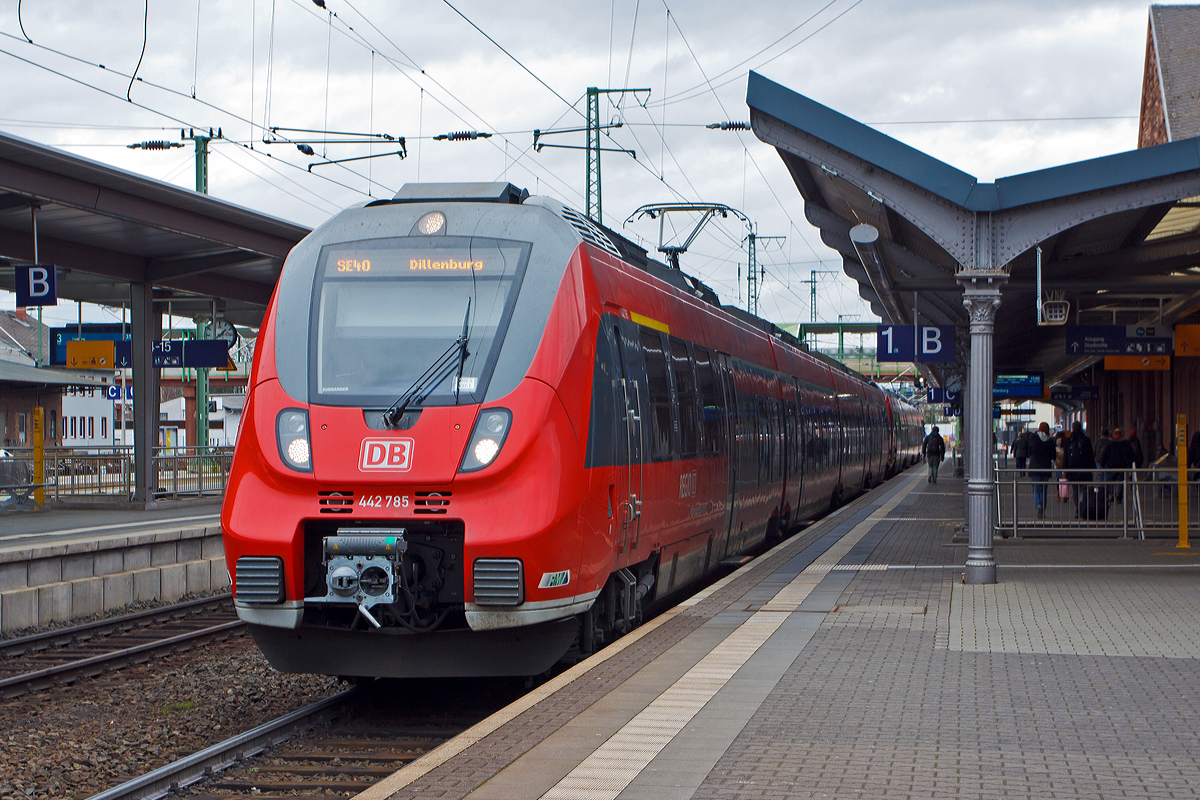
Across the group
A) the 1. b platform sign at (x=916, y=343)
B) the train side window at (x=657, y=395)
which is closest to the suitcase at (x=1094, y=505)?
the 1. b platform sign at (x=916, y=343)

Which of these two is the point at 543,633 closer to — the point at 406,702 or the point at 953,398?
the point at 406,702

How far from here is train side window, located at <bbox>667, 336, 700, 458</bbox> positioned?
10.6 metres

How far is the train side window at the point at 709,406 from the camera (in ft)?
38.1

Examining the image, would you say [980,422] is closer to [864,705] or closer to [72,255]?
[864,705]

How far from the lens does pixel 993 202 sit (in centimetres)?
1241

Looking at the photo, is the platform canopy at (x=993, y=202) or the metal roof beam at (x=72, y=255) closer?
the platform canopy at (x=993, y=202)

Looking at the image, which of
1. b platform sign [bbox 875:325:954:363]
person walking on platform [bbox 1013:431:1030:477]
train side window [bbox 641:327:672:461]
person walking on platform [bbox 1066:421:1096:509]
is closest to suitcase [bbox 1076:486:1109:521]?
person walking on platform [bbox 1066:421:1096:509]

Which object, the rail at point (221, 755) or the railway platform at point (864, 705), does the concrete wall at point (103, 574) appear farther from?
the railway platform at point (864, 705)

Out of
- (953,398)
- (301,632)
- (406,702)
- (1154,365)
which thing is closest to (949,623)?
(406,702)

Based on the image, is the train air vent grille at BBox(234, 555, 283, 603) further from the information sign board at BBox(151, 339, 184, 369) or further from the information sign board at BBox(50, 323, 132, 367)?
the information sign board at BBox(151, 339, 184, 369)

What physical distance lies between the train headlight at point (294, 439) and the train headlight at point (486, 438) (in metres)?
0.99

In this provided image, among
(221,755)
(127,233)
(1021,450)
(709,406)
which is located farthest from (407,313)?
(1021,450)

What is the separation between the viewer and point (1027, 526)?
1781 cm

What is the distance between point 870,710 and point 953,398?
32.1 meters
